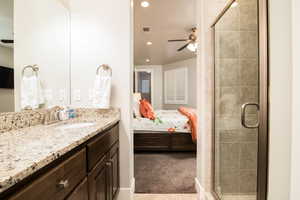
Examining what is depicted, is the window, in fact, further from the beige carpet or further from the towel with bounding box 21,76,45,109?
the towel with bounding box 21,76,45,109

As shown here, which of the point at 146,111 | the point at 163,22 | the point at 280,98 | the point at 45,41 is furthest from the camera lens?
the point at 146,111

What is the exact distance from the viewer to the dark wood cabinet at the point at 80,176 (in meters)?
0.55

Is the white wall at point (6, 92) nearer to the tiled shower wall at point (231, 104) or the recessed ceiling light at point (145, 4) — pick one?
the tiled shower wall at point (231, 104)

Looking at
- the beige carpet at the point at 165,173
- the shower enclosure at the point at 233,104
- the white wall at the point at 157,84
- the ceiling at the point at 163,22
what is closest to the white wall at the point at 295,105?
the shower enclosure at the point at 233,104

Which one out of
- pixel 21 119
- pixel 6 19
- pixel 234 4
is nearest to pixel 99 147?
pixel 21 119

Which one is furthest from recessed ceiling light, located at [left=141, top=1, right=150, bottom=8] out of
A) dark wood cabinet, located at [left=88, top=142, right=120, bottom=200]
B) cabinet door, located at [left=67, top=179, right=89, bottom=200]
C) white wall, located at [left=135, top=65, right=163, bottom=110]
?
white wall, located at [left=135, top=65, right=163, bottom=110]

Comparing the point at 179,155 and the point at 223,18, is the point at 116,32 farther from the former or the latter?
the point at 179,155

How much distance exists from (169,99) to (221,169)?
5.28 meters

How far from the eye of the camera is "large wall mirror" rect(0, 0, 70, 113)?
1088mm

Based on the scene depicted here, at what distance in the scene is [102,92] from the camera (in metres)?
1.66

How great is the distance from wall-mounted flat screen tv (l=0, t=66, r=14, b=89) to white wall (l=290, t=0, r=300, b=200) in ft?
5.55

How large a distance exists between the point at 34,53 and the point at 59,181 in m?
1.18

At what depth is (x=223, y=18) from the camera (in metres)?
1.63

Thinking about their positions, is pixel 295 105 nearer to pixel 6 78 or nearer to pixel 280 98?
pixel 280 98
